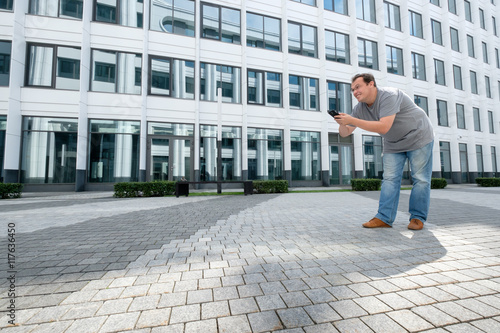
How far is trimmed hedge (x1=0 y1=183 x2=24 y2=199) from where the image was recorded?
904 cm

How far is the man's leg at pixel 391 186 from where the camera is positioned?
351cm

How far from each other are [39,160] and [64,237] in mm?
12077

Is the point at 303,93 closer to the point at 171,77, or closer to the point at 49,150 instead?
the point at 171,77

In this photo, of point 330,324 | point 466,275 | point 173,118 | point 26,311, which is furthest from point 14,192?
point 466,275

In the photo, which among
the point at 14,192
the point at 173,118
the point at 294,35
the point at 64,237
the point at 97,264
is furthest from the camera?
the point at 294,35

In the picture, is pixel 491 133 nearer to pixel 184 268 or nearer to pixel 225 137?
pixel 225 137

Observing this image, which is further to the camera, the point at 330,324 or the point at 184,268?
the point at 184,268

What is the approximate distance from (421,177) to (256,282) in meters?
2.92

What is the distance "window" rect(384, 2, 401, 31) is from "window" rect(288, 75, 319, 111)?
358 inches

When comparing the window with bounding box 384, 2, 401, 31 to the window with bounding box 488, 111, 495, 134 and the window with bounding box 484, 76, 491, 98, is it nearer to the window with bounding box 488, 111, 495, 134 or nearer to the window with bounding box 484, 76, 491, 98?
the window with bounding box 484, 76, 491, 98

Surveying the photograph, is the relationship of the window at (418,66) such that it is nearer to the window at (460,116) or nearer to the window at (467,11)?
the window at (460,116)

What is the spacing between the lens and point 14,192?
9.34 metres


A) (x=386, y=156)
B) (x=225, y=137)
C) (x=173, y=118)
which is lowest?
(x=386, y=156)

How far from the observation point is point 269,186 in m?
11.3
